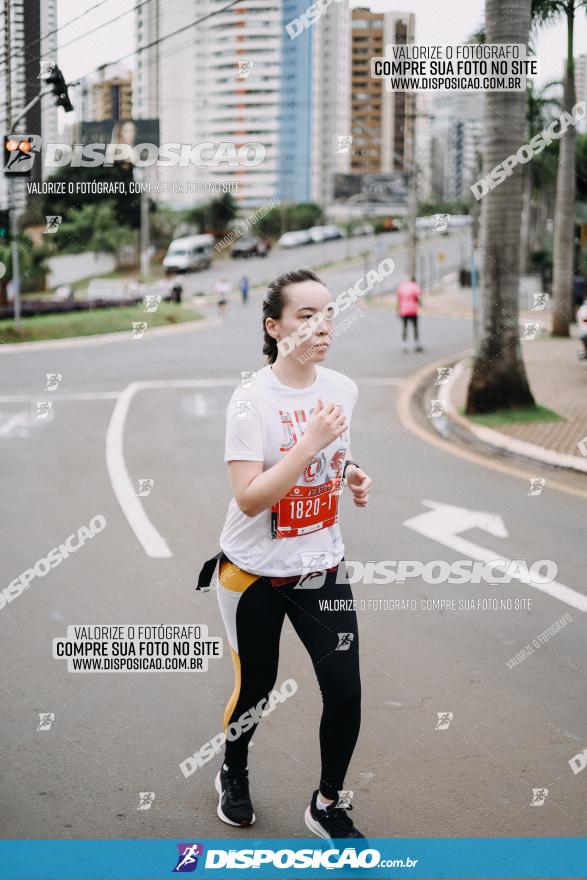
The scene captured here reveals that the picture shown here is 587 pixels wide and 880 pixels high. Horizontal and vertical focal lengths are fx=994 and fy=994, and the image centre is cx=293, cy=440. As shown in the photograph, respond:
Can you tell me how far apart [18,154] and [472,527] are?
7057 millimetres

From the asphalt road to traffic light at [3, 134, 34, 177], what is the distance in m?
3.25

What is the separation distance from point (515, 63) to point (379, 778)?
32.9 ft

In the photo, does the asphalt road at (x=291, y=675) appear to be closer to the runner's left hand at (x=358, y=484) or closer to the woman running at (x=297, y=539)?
the woman running at (x=297, y=539)

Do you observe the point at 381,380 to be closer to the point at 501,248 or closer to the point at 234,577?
the point at 501,248

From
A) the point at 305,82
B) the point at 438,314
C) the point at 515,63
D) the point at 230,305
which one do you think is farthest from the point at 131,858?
the point at 305,82

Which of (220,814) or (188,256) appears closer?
(220,814)

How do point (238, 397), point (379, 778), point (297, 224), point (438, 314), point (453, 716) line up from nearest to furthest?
point (238, 397)
point (379, 778)
point (453, 716)
point (438, 314)
point (297, 224)

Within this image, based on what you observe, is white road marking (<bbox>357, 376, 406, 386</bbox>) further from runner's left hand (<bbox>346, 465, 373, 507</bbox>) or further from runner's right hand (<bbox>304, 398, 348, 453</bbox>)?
runner's right hand (<bbox>304, 398, 348, 453</bbox>)

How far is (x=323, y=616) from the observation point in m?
3.47

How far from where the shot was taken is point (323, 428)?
3.20m

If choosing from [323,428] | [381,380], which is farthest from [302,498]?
[381,380]

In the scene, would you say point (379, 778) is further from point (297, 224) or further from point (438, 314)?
point (297, 224)

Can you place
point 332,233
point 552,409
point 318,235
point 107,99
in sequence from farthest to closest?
point 332,233 → point 318,235 → point 107,99 → point 552,409

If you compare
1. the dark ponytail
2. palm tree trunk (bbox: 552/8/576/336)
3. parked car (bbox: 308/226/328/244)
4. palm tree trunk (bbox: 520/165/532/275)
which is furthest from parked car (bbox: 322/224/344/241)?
the dark ponytail
